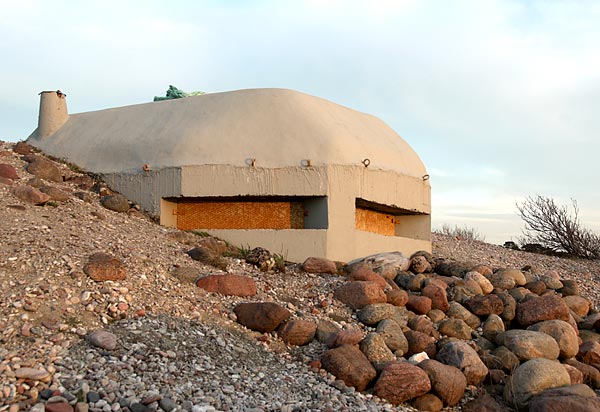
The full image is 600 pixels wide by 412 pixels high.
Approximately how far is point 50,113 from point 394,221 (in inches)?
313

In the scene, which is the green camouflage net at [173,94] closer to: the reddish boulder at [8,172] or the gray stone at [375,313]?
the reddish boulder at [8,172]

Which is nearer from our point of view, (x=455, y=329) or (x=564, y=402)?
(x=564, y=402)

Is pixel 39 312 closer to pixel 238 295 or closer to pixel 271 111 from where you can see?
pixel 238 295

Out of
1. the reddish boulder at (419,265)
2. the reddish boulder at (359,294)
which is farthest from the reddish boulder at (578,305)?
the reddish boulder at (359,294)

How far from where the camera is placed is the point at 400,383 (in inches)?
236

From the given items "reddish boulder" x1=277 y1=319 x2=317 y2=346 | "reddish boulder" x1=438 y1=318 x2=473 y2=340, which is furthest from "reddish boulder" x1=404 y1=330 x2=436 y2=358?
"reddish boulder" x1=277 y1=319 x2=317 y2=346

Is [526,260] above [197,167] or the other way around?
the other way around

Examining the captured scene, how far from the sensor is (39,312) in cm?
600

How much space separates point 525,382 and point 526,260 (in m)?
10.3

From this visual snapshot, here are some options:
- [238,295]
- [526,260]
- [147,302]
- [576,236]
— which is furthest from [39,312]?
[576,236]

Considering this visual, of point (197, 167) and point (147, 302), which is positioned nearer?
point (147, 302)

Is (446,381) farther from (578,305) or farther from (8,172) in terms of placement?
(8,172)

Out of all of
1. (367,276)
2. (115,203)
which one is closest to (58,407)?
(367,276)

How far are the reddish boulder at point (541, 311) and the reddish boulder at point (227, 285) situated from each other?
3.84 m
